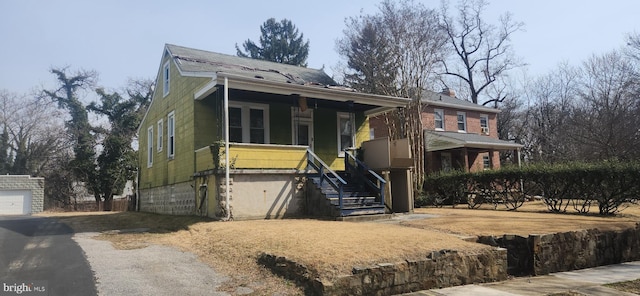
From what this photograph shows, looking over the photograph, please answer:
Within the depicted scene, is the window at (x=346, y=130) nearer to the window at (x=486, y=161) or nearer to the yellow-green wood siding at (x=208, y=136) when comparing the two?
the yellow-green wood siding at (x=208, y=136)

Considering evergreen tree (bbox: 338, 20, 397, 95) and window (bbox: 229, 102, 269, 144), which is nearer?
window (bbox: 229, 102, 269, 144)

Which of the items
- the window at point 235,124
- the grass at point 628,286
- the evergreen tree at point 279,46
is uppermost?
the evergreen tree at point 279,46

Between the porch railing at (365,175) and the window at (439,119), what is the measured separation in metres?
14.1

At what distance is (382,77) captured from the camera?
2303 centimetres

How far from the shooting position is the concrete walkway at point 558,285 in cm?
725

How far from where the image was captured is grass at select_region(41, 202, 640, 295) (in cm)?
704

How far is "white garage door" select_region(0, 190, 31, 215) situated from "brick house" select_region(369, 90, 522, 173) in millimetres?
25792

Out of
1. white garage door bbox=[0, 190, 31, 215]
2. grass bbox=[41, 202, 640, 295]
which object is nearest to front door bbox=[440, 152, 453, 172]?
grass bbox=[41, 202, 640, 295]

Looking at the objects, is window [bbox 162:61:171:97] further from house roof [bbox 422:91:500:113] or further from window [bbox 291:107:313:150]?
house roof [bbox 422:91:500:113]

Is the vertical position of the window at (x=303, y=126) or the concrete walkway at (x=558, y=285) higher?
the window at (x=303, y=126)

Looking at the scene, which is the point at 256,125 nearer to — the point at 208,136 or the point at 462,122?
the point at 208,136

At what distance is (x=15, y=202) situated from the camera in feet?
104

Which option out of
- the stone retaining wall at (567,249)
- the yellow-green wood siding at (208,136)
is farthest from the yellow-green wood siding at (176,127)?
the stone retaining wall at (567,249)

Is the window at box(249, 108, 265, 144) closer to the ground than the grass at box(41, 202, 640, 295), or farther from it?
farther from it
